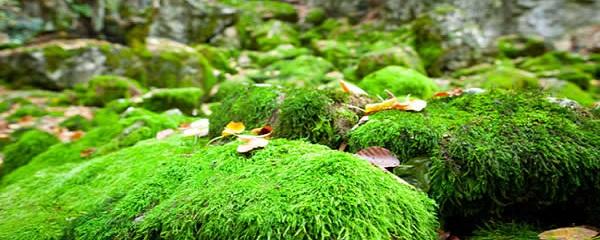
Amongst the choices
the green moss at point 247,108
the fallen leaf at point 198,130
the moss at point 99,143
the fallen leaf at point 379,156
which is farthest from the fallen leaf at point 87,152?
the fallen leaf at point 379,156

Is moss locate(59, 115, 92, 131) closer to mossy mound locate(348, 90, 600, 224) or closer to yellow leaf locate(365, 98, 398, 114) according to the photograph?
yellow leaf locate(365, 98, 398, 114)

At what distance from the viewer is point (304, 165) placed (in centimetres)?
141

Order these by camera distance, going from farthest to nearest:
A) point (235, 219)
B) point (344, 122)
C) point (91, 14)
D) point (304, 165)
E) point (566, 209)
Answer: point (91, 14)
point (344, 122)
point (566, 209)
point (304, 165)
point (235, 219)

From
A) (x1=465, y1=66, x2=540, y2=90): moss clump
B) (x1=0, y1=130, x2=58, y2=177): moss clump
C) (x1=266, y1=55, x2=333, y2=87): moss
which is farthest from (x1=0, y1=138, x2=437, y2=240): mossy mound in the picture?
(x1=465, y1=66, x2=540, y2=90): moss clump

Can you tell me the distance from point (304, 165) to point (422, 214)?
0.43 m

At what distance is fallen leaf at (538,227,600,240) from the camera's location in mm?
1433

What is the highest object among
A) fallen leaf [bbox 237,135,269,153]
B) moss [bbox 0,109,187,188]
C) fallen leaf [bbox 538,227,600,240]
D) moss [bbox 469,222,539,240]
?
fallen leaf [bbox 237,135,269,153]

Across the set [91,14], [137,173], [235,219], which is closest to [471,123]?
[235,219]

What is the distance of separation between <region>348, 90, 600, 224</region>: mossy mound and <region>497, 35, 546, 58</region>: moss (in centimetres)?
823

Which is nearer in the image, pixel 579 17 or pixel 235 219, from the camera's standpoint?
pixel 235 219

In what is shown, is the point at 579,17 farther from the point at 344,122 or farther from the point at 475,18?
the point at 344,122

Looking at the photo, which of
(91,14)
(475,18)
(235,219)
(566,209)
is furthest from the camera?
(475,18)

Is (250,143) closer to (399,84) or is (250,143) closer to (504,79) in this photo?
(399,84)

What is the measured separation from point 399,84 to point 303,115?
2.64 m
